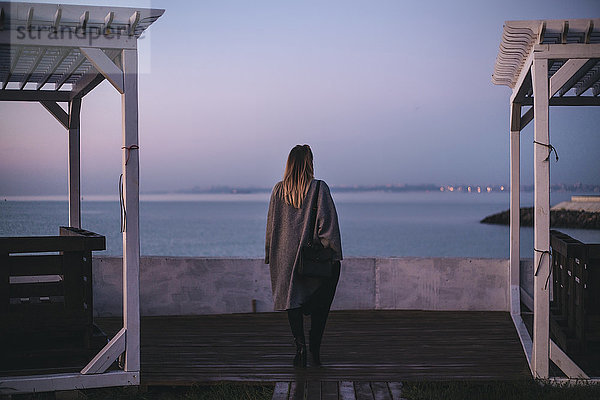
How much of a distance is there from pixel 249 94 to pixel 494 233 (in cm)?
3736

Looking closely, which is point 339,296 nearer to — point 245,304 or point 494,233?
point 245,304

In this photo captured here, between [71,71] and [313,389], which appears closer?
[313,389]

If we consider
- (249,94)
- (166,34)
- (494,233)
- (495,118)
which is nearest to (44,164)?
(166,34)

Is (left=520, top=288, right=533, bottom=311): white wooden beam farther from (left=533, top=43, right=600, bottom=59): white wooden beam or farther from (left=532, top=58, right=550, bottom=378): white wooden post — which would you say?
(left=533, top=43, right=600, bottom=59): white wooden beam

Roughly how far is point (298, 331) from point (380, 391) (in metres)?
0.86

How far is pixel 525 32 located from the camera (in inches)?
196

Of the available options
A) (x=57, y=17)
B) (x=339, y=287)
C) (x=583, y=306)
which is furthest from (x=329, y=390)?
(x=339, y=287)

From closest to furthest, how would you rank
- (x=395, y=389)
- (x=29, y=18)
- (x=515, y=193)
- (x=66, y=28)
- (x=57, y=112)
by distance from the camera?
(x=29, y=18)
(x=66, y=28)
(x=395, y=389)
(x=57, y=112)
(x=515, y=193)

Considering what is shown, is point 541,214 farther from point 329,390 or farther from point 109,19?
point 109,19

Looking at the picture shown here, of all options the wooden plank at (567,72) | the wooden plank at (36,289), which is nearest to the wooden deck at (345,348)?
the wooden plank at (36,289)

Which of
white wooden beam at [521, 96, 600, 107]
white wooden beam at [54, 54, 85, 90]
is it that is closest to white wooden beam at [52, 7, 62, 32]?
white wooden beam at [54, 54, 85, 90]

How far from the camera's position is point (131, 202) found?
5055 millimetres

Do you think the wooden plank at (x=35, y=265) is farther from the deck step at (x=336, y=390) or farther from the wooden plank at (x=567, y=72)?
the wooden plank at (x=567, y=72)

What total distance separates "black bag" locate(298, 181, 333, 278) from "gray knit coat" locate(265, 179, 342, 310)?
4 cm
